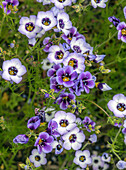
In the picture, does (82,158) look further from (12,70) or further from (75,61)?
(12,70)

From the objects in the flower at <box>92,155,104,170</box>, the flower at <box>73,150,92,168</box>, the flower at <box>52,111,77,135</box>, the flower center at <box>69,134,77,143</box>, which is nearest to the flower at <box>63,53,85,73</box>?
the flower at <box>52,111,77,135</box>

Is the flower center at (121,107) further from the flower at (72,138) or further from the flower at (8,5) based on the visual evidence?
the flower at (8,5)

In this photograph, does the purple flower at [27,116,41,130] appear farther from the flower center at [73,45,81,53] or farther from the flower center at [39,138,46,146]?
the flower center at [73,45,81,53]

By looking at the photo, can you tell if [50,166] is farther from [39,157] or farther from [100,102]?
[100,102]

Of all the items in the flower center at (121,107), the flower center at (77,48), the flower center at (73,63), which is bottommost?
the flower center at (121,107)

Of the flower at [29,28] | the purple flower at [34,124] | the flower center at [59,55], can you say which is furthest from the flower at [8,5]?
the purple flower at [34,124]

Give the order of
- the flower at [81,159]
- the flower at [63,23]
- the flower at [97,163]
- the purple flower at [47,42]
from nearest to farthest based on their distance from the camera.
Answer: the flower at [63,23]
the purple flower at [47,42]
the flower at [81,159]
the flower at [97,163]

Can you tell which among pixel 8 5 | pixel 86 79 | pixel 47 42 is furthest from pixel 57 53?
pixel 8 5
